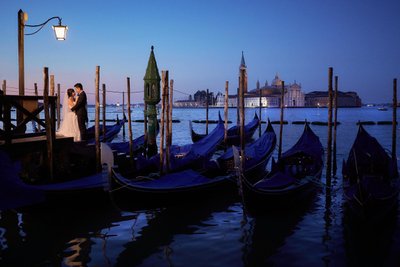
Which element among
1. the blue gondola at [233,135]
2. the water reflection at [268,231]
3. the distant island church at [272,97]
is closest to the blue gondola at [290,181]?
the water reflection at [268,231]

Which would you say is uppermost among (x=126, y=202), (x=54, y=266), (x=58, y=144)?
(x=58, y=144)

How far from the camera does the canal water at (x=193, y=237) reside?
445 cm

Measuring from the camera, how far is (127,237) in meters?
5.18

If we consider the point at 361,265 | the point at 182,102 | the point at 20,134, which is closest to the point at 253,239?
the point at 361,265

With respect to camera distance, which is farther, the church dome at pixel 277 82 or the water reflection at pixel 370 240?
the church dome at pixel 277 82

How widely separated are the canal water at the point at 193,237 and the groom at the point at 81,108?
71.5 inches

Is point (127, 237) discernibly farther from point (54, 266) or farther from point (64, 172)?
point (64, 172)

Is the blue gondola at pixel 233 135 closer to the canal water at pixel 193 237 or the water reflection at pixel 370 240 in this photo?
the canal water at pixel 193 237

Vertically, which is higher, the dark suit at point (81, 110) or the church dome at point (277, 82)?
Result: the church dome at point (277, 82)

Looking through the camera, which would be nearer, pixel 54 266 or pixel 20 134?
pixel 54 266

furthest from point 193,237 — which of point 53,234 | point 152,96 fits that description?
point 152,96

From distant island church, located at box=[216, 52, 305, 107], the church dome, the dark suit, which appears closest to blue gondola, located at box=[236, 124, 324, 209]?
the dark suit

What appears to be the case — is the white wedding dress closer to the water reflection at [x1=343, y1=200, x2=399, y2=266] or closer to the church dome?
the water reflection at [x1=343, y1=200, x2=399, y2=266]

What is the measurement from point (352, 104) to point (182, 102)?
2893 inches
